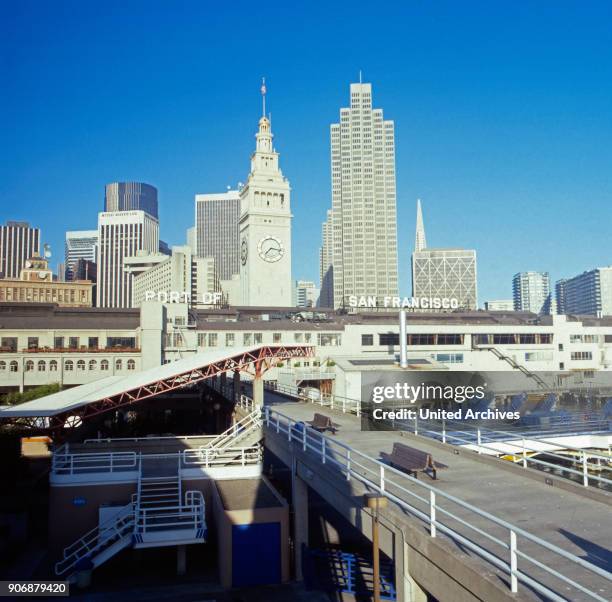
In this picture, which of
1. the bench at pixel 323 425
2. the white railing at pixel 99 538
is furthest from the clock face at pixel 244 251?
the white railing at pixel 99 538

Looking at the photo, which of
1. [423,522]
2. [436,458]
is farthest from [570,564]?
[436,458]

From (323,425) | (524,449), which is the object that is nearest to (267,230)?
(323,425)

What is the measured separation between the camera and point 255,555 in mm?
21859

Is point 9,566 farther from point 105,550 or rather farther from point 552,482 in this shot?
point 552,482

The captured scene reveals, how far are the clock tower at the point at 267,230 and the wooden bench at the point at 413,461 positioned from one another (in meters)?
136

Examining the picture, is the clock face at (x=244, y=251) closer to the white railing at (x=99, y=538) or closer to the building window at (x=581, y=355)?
the building window at (x=581, y=355)

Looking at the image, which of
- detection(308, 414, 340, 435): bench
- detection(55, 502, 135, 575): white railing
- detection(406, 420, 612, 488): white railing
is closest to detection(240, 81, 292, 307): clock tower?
detection(406, 420, 612, 488): white railing

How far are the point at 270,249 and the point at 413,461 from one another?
463ft

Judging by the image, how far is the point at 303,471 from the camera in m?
22.0

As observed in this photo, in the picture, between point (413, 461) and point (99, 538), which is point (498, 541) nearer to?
point (413, 461)

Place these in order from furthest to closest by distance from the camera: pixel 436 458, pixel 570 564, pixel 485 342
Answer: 1. pixel 485 342
2. pixel 436 458
3. pixel 570 564

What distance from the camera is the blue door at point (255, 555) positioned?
71.1 feet

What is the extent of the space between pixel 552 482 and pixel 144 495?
17.3 metres

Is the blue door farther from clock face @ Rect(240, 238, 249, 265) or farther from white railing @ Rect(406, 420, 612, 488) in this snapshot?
clock face @ Rect(240, 238, 249, 265)
